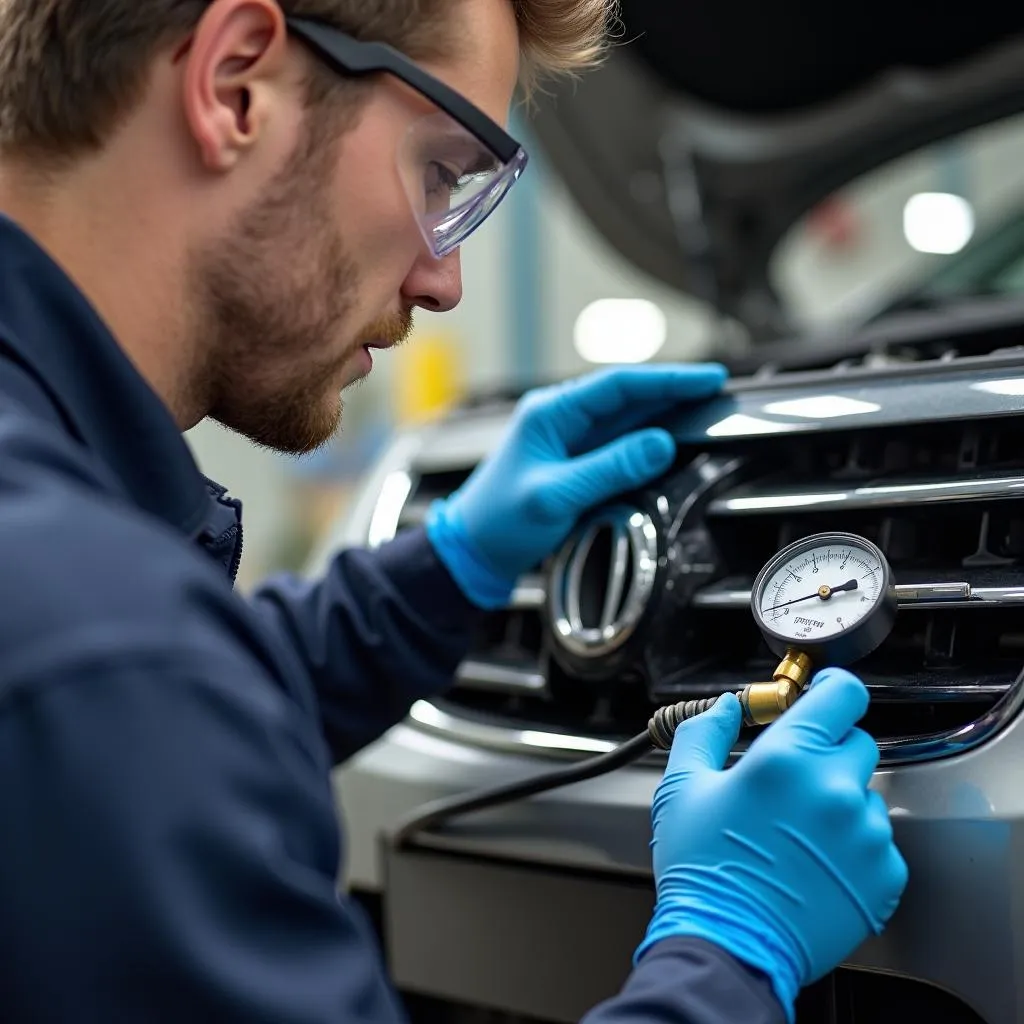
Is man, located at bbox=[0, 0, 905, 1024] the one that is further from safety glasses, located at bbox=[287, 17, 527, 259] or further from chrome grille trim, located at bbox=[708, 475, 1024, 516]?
chrome grille trim, located at bbox=[708, 475, 1024, 516]

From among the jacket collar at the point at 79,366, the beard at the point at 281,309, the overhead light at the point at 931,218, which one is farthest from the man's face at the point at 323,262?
the overhead light at the point at 931,218

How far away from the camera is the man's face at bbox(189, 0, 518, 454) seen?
0.98m

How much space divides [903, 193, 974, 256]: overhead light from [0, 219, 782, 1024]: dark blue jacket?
23.3 ft

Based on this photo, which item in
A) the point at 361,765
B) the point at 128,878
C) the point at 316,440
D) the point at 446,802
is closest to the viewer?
the point at 128,878

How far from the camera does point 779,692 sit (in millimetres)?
966

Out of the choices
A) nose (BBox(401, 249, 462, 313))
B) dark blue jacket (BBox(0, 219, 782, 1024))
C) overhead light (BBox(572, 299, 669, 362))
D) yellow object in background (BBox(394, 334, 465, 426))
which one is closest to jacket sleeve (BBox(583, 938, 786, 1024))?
dark blue jacket (BBox(0, 219, 782, 1024))

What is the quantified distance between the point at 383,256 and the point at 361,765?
644mm

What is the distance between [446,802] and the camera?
Result: 4.14 ft

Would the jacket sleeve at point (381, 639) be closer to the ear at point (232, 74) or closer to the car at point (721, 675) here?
the car at point (721, 675)

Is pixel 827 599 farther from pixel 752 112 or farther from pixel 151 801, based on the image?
pixel 752 112

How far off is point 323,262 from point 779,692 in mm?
506

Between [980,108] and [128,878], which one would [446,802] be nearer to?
[128,878]

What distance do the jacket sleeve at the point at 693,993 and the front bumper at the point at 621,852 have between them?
0.16 meters

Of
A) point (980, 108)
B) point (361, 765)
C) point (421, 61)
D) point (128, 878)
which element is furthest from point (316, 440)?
point (980, 108)
